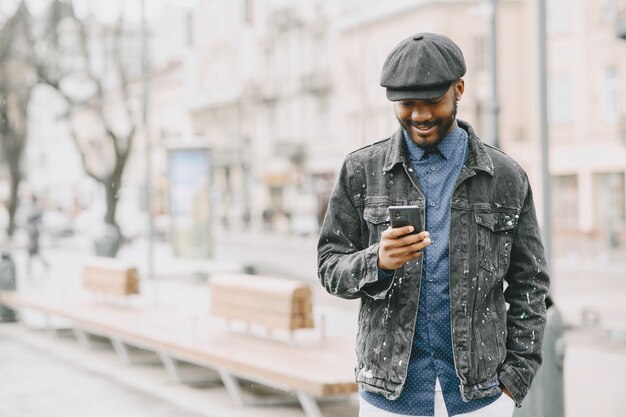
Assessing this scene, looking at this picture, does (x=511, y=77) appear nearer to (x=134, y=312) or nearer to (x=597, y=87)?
(x=597, y=87)

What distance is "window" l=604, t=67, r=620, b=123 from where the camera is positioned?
1407 inches

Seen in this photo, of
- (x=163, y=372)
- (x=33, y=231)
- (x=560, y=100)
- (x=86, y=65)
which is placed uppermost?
(x=560, y=100)

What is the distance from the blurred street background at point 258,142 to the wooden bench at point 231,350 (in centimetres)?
33

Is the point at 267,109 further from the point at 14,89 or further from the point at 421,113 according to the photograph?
the point at 421,113

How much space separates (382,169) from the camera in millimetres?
2838

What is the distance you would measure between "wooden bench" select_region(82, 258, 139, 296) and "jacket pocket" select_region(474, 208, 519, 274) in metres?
8.69

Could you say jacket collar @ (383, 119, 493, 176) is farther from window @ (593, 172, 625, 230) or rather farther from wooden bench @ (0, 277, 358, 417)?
window @ (593, 172, 625, 230)

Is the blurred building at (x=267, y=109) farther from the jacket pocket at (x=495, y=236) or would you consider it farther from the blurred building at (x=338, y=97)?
the jacket pocket at (x=495, y=236)

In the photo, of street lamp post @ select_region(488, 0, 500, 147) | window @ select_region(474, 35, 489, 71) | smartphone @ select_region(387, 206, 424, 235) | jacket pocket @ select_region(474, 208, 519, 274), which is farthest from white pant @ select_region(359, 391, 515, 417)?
window @ select_region(474, 35, 489, 71)

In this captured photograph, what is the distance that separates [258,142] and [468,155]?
60451 mm

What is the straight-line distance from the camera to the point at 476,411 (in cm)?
277

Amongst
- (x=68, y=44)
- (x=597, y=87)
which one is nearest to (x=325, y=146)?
(x=597, y=87)

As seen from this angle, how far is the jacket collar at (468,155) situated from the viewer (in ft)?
9.21

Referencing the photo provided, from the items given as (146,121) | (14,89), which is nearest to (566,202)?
(14,89)
